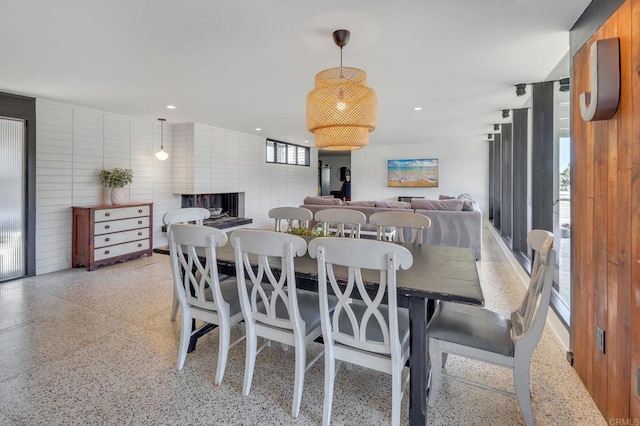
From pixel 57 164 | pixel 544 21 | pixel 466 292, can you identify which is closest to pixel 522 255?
pixel 544 21

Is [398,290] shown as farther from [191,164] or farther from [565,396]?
[191,164]

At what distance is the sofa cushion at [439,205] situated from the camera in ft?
17.8

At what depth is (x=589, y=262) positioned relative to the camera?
1.93 m

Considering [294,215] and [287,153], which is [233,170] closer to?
[287,153]

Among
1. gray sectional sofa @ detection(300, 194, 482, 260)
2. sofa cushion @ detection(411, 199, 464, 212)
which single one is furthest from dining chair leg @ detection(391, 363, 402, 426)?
sofa cushion @ detection(411, 199, 464, 212)

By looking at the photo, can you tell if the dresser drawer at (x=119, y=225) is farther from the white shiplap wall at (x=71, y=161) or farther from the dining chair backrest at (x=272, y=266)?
the dining chair backrest at (x=272, y=266)

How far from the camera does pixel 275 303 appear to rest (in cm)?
190

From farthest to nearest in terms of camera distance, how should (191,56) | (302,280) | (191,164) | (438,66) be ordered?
(191,164) < (438,66) < (191,56) < (302,280)

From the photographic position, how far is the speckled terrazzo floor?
1749mm

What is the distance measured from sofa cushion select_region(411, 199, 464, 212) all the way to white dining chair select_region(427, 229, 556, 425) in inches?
144

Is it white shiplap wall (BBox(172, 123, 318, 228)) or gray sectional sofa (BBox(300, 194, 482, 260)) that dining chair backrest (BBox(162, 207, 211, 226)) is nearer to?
white shiplap wall (BBox(172, 123, 318, 228))

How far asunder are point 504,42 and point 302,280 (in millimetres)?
2509

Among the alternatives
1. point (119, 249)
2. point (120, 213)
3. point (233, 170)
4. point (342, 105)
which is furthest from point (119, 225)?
point (342, 105)

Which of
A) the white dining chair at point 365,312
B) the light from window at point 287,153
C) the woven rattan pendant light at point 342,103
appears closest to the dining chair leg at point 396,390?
the white dining chair at point 365,312
